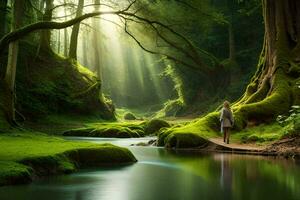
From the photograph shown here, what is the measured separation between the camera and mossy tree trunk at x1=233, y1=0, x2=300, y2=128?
19516mm

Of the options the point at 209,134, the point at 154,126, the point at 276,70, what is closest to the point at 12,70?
the point at 209,134

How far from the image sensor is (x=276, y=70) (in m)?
20.8

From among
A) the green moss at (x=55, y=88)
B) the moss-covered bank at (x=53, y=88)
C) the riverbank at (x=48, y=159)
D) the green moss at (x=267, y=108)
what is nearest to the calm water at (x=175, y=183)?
the riverbank at (x=48, y=159)

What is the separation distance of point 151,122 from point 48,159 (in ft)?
65.6

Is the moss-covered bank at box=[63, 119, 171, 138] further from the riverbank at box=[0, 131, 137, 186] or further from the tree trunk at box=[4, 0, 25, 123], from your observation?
the riverbank at box=[0, 131, 137, 186]

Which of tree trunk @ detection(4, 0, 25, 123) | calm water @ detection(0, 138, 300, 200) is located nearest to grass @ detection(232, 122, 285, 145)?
calm water @ detection(0, 138, 300, 200)

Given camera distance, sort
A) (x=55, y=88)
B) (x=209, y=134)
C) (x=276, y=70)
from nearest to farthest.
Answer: (x=209, y=134) < (x=276, y=70) < (x=55, y=88)

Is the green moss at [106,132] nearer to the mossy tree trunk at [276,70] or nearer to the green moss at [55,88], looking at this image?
the green moss at [55,88]

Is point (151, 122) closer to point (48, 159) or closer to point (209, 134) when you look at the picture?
point (209, 134)

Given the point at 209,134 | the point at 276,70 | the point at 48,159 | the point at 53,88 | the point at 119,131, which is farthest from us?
the point at 53,88

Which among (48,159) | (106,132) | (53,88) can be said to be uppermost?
(53,88)

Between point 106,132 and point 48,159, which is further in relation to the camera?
point 106,132

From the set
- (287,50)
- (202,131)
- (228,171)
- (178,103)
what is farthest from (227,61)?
(228,171)

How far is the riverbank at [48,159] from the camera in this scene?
9.48 meters
